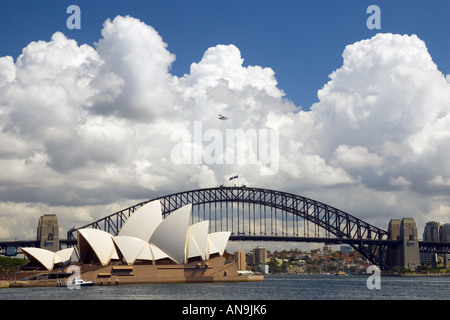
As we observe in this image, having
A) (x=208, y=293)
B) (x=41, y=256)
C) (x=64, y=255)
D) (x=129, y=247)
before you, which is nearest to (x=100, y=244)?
(x=129, y=247)

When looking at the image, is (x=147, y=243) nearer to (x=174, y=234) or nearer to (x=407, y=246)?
(x=174, y=234)

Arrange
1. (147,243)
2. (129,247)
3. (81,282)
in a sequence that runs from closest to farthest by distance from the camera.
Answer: (81,282), (129,247), (147,243)

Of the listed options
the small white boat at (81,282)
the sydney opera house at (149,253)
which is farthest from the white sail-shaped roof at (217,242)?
the small white boat at (81,282)

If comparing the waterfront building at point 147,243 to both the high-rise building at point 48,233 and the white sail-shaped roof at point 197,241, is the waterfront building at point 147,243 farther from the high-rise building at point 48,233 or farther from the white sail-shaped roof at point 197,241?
the high-rise building at point 48,233

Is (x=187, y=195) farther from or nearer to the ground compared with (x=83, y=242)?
farther from the ground

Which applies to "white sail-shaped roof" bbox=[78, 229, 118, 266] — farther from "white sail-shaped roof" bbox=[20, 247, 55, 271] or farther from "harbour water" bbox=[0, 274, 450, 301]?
"harbour water" bbox=[0, 274, 450, 301]

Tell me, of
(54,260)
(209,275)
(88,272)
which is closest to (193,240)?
(209,275)
